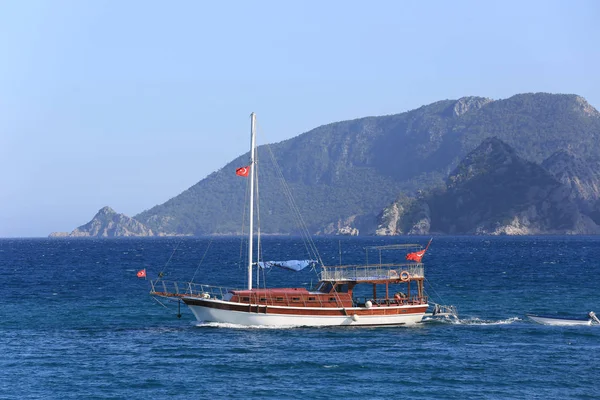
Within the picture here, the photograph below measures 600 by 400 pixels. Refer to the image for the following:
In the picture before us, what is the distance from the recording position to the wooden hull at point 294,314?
179 ft

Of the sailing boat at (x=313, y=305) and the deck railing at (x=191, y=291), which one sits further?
the deck railing at (x=191, y=291)

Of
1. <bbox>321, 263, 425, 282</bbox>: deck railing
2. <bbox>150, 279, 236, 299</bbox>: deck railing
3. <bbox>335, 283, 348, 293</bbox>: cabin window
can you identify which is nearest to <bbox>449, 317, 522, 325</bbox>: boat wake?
<bbox>321, 263, 425, 282</bbox>: deck railing

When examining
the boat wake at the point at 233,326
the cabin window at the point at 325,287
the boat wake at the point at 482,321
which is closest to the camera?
the boat wake at the point at 233,326

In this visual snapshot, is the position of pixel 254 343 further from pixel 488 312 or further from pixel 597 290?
pixel 597 290

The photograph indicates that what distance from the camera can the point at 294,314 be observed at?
2168 inches

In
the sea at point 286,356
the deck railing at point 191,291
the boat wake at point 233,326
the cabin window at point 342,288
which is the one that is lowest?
the sea at point 286,356

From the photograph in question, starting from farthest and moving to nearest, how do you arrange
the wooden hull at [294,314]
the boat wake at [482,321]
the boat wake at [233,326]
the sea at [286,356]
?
the boat wake at [482,321], the boat wake at [233,326], the wooden hull at [294,314], the sea at [286,356]

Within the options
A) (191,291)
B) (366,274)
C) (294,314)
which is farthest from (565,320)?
(191,291)

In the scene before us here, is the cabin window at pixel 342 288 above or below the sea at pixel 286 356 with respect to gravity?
above

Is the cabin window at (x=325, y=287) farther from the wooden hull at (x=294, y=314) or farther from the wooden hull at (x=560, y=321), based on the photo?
the wooden hull at (x=560, y=321)

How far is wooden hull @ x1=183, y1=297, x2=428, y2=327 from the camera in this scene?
5456 centimetres

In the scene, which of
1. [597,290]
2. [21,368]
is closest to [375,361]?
[21,368]

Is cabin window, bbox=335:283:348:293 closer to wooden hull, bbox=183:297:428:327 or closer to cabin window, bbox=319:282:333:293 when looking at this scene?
cabin window, bbox=319:282:333:293

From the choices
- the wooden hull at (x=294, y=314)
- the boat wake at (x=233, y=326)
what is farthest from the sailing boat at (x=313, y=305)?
the boat wake at (x=233, y=326)
